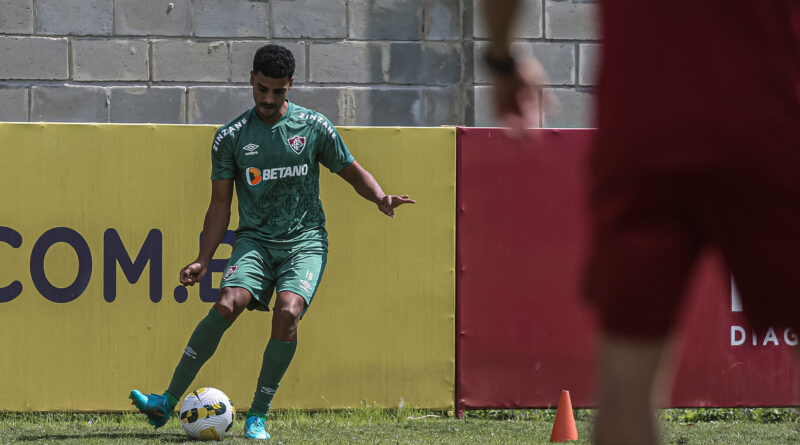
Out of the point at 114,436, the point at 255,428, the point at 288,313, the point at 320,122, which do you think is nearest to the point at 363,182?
the point at 320,122

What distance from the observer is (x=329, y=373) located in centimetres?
662

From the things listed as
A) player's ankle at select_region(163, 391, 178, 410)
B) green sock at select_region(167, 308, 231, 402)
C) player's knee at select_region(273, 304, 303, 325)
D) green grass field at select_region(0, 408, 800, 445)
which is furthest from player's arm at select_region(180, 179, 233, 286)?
green grass field at select_region(0, 408, 800, 445)

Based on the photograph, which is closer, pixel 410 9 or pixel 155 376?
pixel 155 376

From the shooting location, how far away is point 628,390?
5.25 feet

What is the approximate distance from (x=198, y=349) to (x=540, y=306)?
2.35 meters

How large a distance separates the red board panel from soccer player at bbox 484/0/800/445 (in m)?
5.10

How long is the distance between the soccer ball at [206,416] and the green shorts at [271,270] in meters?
0.53

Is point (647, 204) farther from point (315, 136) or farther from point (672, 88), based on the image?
point (315, 136)

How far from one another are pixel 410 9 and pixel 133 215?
13.4 ft

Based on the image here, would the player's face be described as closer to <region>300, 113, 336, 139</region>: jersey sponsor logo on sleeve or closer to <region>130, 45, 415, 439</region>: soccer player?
<region>130, 45, 415, 439</region>: soccer player

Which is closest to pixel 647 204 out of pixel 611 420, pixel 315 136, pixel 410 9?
pixel 611 420

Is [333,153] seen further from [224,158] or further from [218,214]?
[218,214]

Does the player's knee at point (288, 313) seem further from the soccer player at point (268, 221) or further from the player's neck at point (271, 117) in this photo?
the player's neck at point (271, 117)

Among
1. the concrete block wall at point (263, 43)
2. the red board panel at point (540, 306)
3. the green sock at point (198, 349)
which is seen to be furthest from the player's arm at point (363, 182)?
the concrete block wall at point (263, 43)
